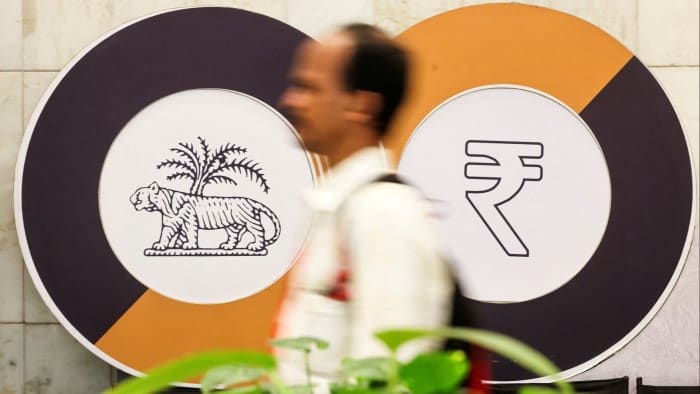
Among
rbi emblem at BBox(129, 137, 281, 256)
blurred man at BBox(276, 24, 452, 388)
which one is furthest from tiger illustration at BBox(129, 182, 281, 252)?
blurred man at BBox(276, 24, 452, 388)

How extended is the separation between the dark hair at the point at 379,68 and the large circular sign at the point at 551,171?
2.08m

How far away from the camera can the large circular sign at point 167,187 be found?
338 centimetres

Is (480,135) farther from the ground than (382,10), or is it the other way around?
(382,10)

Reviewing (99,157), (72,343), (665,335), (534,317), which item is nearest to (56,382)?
(72,343)

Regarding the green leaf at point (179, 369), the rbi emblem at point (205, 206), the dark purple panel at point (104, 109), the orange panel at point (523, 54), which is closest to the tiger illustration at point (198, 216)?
the rbi emblem at point (205, 206)

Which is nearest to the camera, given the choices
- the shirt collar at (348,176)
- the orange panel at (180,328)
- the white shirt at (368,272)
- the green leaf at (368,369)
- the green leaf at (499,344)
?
the green leaf at (499,344)

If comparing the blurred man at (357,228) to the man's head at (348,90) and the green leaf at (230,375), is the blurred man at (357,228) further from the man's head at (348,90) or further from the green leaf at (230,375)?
the green leaf at (230,375)

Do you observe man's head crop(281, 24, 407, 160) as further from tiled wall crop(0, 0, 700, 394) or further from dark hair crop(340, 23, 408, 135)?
tiled wall crop(0, 0, 700, 394)

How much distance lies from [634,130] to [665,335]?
0.71 m

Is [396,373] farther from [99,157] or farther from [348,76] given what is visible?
[99,157]

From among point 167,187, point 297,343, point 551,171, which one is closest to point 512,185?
point 551,171

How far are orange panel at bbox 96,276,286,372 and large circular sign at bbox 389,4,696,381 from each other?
69 cm

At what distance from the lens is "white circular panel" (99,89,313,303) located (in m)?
3.41

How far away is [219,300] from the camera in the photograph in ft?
11.2
